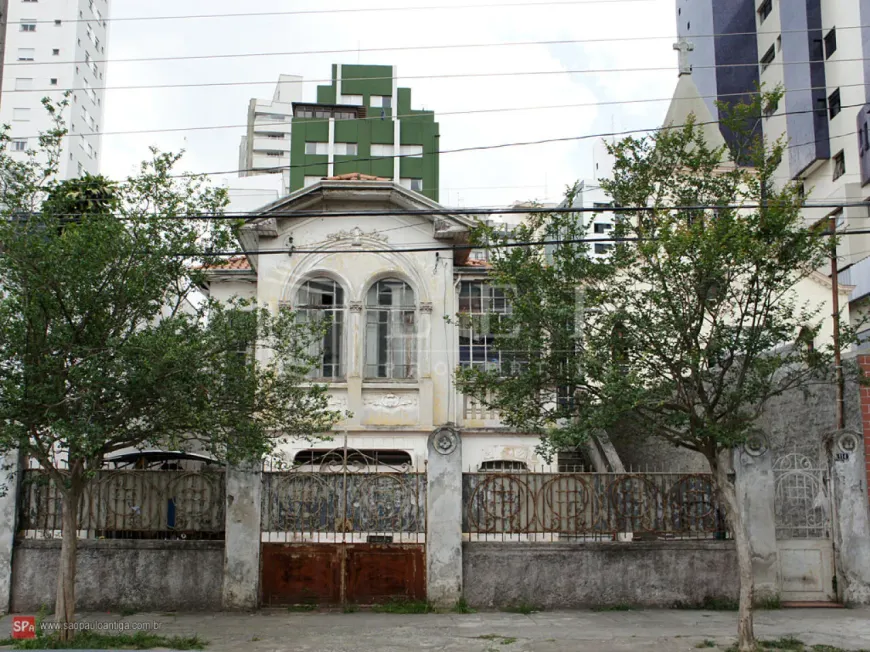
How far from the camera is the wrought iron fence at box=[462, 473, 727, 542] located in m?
13.8

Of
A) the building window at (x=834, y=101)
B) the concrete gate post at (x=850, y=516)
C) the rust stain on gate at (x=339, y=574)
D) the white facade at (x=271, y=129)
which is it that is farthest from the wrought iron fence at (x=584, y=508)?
the white facade at (x=271, y=129)

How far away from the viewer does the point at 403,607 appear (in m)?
13.3

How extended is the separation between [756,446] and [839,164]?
2846 centimetres

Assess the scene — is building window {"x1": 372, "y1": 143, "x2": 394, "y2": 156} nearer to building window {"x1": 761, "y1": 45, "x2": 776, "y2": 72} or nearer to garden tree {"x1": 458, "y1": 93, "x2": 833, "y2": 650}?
building window {"x1": 761, "y1": 45, "x2": 776, "y2": 72}

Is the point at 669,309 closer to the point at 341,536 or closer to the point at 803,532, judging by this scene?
Answer: the point at 803,532

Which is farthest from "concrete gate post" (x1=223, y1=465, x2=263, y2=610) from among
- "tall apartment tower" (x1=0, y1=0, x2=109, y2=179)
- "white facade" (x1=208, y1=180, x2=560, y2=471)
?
"tall apartment tower" (x1=0, y1=0, x2=109, y2=179)

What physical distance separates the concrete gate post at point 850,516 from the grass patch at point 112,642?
9.61 m

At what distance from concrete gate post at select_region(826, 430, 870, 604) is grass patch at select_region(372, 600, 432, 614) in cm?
647

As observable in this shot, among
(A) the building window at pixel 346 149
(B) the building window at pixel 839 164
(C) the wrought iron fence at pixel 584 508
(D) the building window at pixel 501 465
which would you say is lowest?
(C) the wrought iron fence at pixel 584 508

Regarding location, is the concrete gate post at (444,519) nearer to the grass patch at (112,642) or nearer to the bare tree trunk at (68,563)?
the grass patch at (112,642)

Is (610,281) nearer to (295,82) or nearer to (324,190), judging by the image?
(324,190)

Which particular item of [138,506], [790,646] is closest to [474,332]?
[138,506]

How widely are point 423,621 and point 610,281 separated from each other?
5.55m

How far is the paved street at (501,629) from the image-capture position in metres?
11.1
